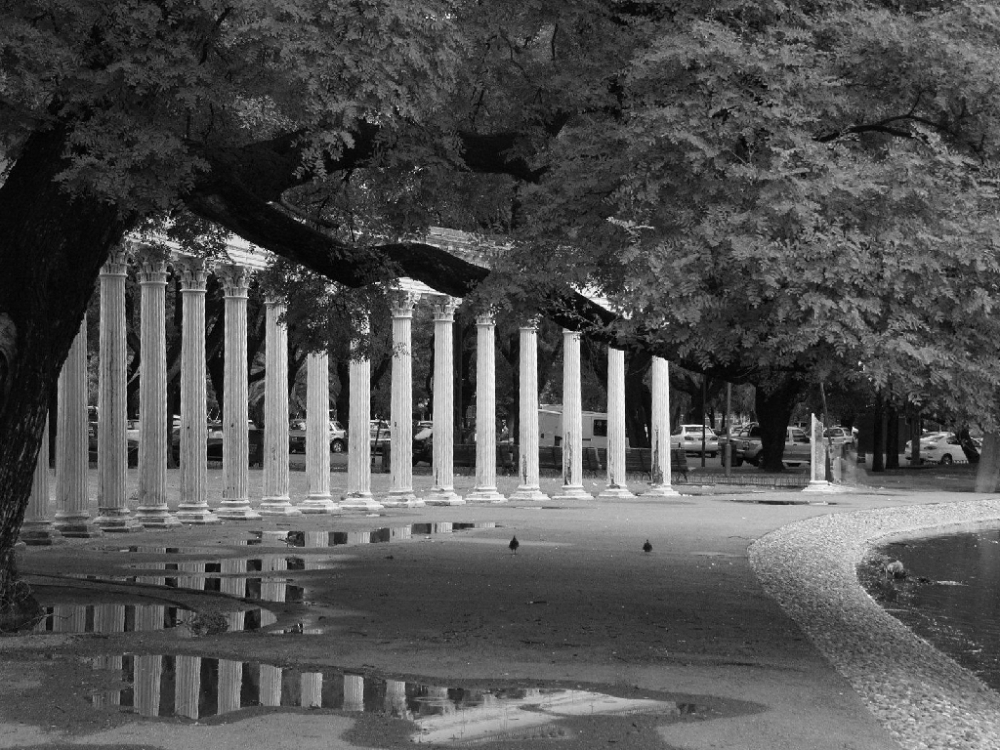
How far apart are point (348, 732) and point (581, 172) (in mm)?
7430

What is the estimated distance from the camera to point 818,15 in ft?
57.4

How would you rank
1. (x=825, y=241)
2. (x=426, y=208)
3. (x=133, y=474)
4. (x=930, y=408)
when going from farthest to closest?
(x=133, y=474) → (x=426, y=208) → (x=930, y=408) → (x=825, y=241)

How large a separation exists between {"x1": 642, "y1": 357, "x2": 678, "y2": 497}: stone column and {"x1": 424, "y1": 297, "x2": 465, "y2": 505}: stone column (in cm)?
834

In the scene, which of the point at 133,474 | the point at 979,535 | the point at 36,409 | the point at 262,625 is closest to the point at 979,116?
the point at 262,625

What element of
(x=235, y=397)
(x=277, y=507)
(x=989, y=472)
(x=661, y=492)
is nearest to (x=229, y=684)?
(x=235, y=397)

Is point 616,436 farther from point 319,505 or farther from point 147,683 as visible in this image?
point 147,683

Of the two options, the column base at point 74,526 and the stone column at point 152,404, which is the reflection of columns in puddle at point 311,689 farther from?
the stone column at point 152,404

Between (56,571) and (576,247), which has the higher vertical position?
(576,247)

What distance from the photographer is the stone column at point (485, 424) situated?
152 feet

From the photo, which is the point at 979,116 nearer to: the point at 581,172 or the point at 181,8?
the point at 581,172

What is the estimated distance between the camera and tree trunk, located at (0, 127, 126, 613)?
18.2m

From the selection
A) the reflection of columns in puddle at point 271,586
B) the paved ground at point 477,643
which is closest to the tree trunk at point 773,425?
the paved ground at point 477,643

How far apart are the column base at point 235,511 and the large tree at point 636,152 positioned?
18315 millimetres

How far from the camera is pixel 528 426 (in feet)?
159
